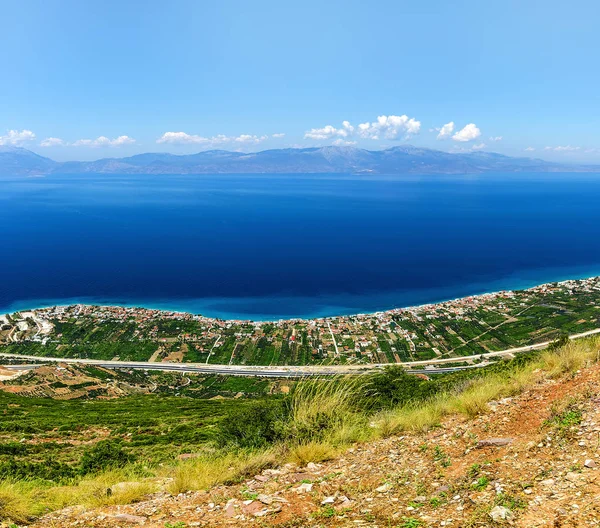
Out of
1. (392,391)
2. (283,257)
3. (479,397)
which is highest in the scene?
(479,397)

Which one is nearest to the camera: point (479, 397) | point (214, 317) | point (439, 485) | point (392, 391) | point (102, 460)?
point (439, 485)

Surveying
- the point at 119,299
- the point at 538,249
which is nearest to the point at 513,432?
the point at 119,299

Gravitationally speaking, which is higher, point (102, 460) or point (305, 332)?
point (102, 460)

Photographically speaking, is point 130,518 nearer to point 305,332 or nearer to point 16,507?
point 16,507

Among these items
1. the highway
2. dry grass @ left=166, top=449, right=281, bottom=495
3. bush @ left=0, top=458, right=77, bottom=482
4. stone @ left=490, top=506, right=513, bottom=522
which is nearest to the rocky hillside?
stone @ left=490, top=506, right=513, bottom=522

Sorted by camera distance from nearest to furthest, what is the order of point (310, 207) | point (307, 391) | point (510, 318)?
point (307, 391)
point (510, 318)
point (310, 207)

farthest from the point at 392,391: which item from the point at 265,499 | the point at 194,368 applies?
the point at 194,368

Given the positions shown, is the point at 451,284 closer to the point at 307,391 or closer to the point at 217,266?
the point at 217,266
